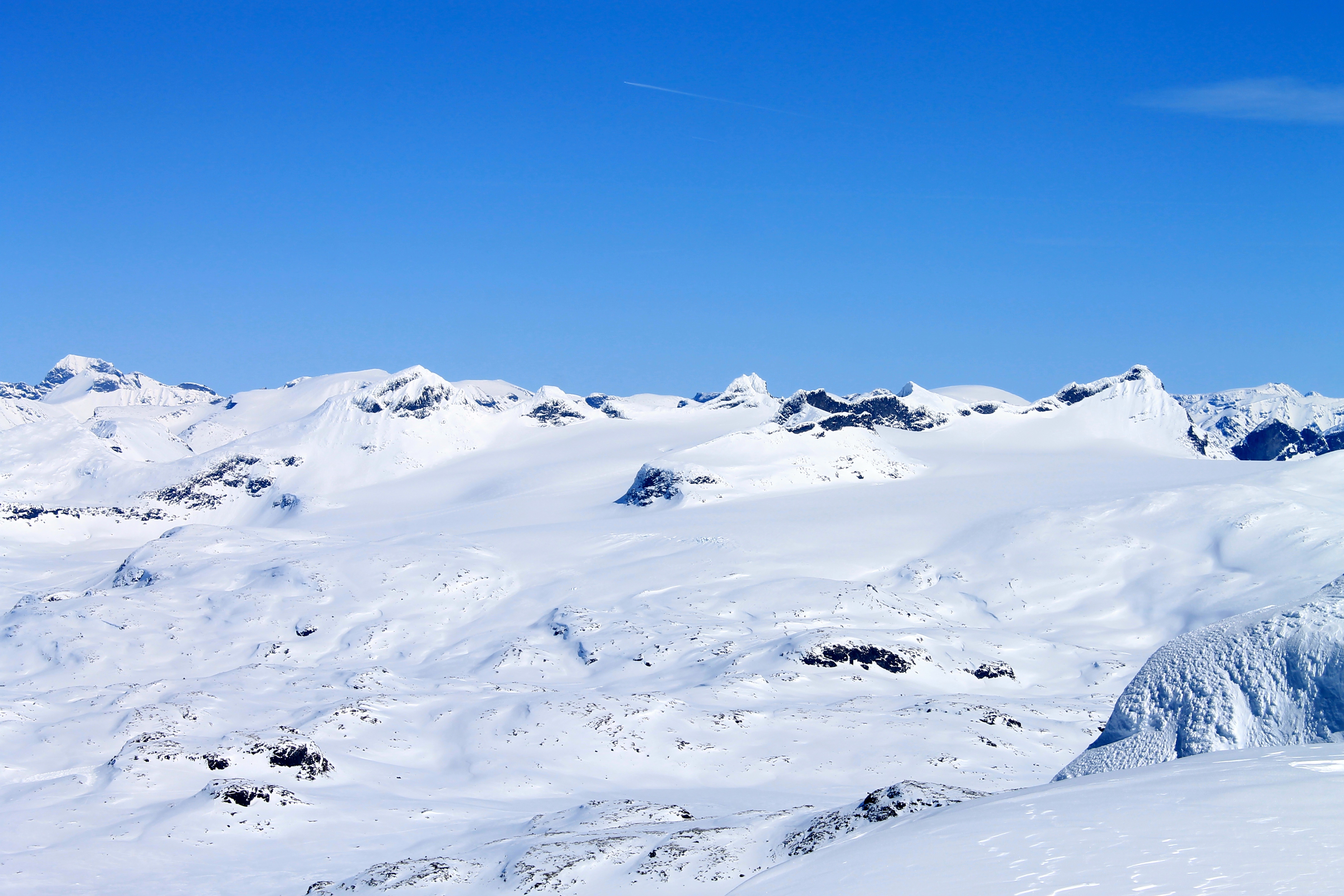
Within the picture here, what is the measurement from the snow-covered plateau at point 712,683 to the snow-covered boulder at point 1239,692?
70mm

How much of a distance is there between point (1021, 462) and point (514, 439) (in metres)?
91.6

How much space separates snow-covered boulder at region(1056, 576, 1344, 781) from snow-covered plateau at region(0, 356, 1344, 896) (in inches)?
2.8

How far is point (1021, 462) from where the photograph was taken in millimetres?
128125

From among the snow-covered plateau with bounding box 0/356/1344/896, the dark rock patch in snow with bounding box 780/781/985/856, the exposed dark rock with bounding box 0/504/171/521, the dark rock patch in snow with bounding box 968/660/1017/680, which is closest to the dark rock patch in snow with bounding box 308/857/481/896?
the snow-covered plateau with bounding box 0/356/1344/896

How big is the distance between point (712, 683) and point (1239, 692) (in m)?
39.1

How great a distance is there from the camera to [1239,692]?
16.8m

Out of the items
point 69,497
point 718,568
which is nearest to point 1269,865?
point 718,568

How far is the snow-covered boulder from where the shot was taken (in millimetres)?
15922

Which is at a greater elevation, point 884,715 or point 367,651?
point 367,651

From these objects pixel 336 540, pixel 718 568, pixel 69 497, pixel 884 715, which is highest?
pixel 69 497

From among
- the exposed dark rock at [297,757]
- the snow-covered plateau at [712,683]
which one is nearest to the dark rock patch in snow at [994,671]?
the snow-covered plateau at [712,683]

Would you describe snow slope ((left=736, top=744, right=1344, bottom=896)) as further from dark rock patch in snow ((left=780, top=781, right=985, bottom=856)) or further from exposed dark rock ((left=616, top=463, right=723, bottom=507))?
exposed dark rock ((left=616, top=463, right=723, bottom=507))

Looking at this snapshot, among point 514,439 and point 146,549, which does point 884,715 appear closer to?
point 146,549

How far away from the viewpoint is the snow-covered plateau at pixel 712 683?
15367 mm
